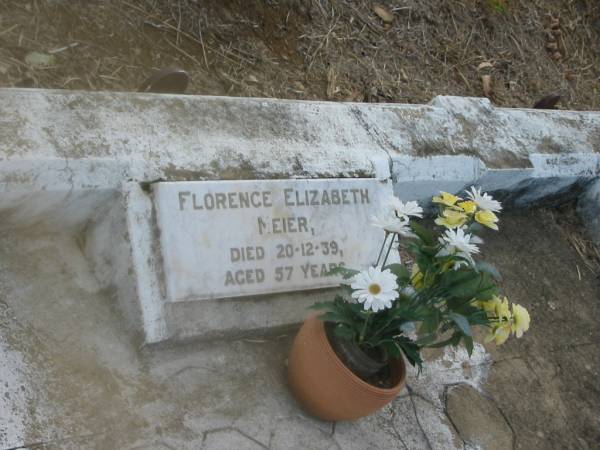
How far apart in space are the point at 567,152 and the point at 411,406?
1472 millimetres

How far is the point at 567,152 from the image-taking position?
3197 millimetres

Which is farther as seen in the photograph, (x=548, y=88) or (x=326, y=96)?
(x=548, y=88)

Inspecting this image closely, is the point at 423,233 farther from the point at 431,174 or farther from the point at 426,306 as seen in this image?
the point at 431,174

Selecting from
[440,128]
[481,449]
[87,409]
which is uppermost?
[440,128]

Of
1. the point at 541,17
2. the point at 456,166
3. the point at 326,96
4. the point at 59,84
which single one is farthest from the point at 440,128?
the point at 541,17

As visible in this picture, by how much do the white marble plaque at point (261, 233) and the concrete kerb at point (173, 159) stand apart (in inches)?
2.3

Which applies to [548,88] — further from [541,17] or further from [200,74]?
[200,74]

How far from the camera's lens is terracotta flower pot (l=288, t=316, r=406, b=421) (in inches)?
80.7

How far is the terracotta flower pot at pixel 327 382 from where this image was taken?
6.73 ft

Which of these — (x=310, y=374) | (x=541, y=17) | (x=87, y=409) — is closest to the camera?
(x=87, y=409)

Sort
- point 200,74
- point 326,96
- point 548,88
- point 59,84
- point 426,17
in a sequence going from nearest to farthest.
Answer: point 59,84, point 200,74, point 326,96, point 426,17, point 548,88

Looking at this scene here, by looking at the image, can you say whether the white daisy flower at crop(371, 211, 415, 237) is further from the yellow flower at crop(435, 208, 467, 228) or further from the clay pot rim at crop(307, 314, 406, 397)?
the clay pot rim at crop(307, 314, 406, 397)

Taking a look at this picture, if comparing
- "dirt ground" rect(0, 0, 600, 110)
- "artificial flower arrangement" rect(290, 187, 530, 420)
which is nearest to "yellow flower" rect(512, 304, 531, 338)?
"artificial flower arrangement" rect(290, 187, 530, 420)

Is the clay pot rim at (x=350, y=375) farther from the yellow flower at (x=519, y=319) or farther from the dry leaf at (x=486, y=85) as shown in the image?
the dry leaf at (x=486, y=85)
